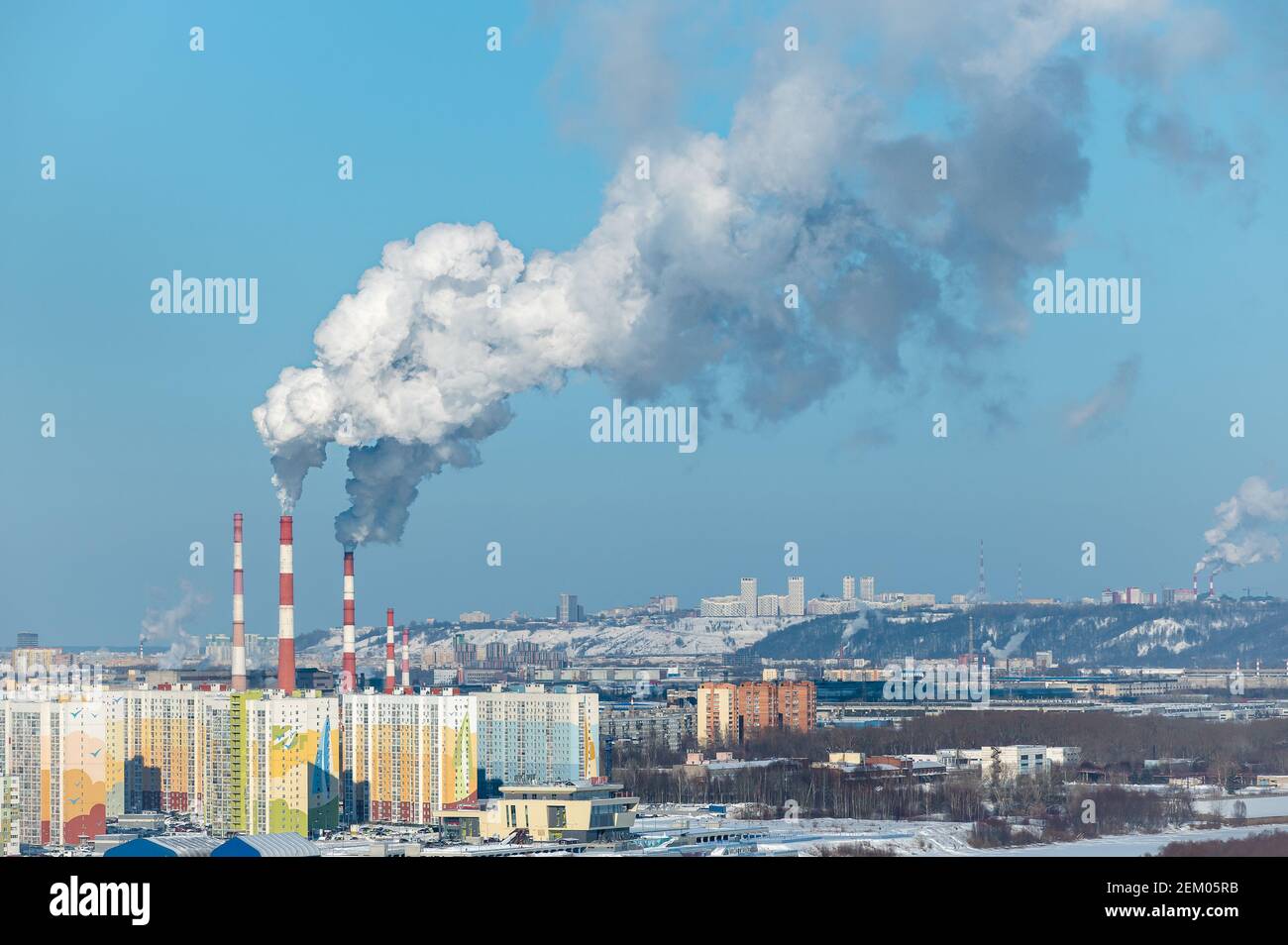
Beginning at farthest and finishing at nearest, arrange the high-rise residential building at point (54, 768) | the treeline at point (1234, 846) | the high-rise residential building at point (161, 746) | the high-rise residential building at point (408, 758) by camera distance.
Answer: the high-rise residential building at point (161, 746) → the high-rise residential building at point (408, 758) → the high-rise residential building at point (54, 768) → the treeline at point (1234, 846)

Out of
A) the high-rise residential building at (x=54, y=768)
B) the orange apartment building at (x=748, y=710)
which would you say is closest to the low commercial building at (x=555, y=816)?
the high-rise residential building at (x=54, y=768)

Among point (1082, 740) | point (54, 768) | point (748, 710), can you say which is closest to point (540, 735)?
point (54, 768)

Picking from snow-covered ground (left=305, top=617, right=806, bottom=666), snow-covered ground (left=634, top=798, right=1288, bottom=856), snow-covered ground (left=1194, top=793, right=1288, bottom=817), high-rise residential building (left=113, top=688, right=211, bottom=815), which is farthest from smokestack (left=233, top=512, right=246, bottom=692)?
snow-covered ground (left=305, top=617, right=806, bottom=666)

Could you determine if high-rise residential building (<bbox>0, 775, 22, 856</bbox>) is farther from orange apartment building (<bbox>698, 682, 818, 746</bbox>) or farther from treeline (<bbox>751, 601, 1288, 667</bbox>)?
treeline (<bbox>751, 601, 1288, 667</bbox>)

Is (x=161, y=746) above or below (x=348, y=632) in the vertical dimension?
below

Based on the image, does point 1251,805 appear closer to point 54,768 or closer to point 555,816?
point 555,816

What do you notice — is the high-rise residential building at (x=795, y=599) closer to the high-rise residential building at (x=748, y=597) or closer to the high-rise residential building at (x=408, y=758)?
the high-rise residential building at (x=748, y=597)
